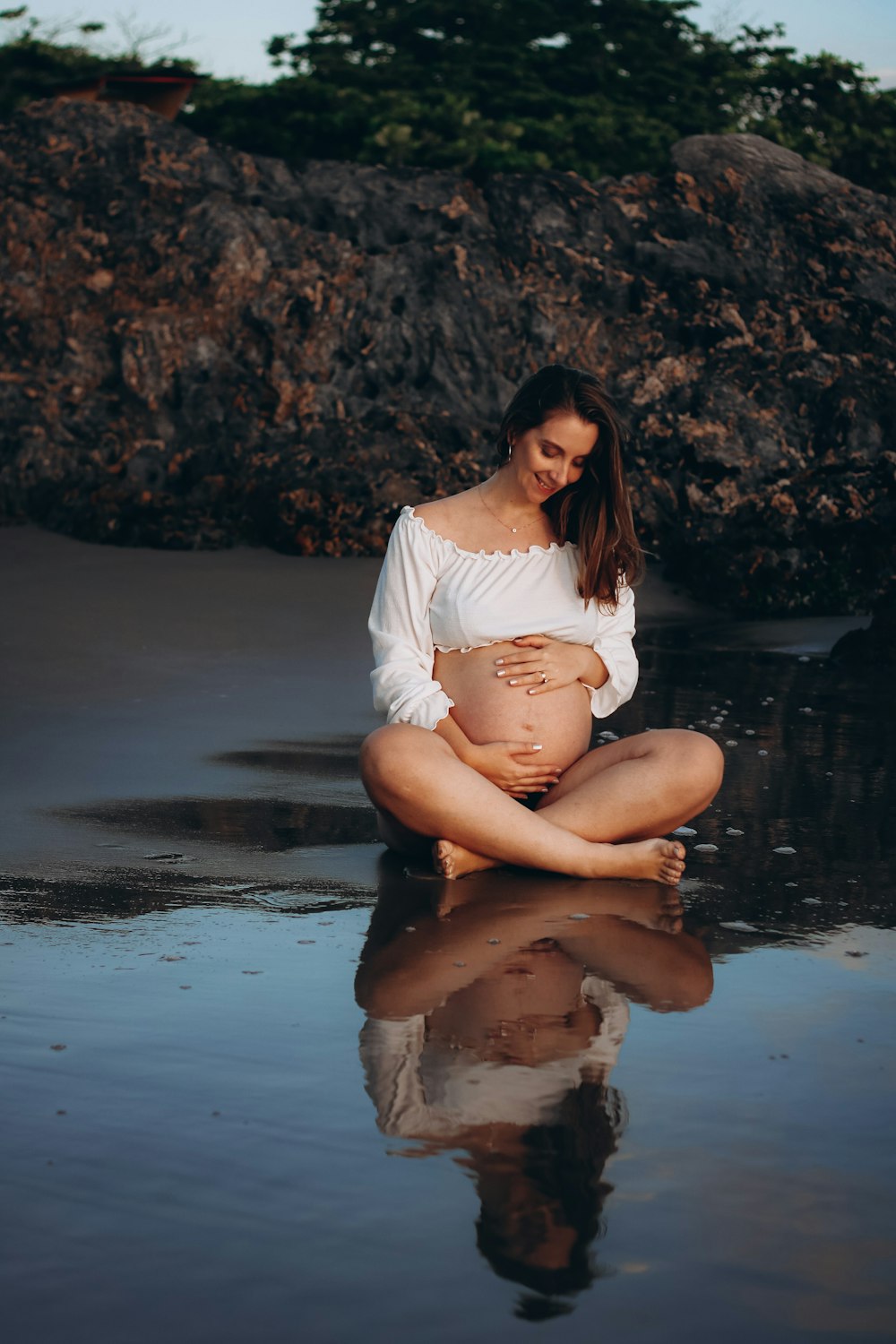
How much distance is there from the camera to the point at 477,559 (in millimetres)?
4137

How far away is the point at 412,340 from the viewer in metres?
12.0

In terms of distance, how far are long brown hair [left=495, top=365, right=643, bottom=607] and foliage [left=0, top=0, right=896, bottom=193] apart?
32.2 feet

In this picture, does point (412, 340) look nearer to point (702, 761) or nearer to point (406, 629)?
point (406, 629)

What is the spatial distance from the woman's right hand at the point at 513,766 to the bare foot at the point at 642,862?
1.14ft

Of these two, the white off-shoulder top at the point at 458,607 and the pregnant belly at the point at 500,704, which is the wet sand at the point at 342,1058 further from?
the white off-shoulder top at the point at 458,607

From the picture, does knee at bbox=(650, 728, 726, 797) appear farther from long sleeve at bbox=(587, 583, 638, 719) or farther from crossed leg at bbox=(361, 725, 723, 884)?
long sleeve at bbox=(587, 583, 638, 719)

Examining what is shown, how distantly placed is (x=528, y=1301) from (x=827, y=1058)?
1019mm

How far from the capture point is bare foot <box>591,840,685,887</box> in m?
3.80

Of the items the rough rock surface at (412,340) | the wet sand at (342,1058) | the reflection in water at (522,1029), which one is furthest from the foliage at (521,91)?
the reflection in water at (522,1029)

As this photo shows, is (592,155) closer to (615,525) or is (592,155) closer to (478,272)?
(478,272)

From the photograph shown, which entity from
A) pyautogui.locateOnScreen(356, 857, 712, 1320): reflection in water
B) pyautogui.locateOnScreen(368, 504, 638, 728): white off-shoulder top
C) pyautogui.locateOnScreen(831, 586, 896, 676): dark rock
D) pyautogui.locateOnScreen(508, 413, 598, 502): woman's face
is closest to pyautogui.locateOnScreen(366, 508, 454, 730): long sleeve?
pyautogui.locateOnScreen(368, 504, 638, 728): white off-shoulder top

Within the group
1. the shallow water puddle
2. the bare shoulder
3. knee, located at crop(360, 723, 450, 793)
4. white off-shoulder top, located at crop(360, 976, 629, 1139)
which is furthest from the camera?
the bare shoulder

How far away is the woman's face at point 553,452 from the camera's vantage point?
394 cm

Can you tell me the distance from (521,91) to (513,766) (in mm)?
13469
